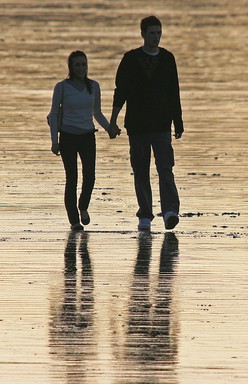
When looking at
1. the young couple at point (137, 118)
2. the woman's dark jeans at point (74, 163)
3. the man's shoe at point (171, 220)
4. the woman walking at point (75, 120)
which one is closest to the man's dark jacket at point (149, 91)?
the young couple at point (137, 118)

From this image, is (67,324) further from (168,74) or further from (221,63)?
(221,63)

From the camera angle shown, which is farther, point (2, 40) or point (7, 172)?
point (2, 40)

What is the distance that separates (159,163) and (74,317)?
4.67 metres

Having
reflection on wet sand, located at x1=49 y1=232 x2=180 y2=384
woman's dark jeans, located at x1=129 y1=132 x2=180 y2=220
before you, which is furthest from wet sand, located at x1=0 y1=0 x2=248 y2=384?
woman's dark jeans, located at x1=129 y1=132 x2=180 y2=220

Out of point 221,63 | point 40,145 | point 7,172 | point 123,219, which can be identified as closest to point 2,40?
point 221,63

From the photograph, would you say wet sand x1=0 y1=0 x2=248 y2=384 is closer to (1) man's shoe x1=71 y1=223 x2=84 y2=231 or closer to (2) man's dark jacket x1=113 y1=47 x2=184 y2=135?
(1) man's shoe x1=71 y1=223 x2=84 y2=231

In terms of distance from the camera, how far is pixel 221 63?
125ft

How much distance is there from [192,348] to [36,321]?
1.16 metres

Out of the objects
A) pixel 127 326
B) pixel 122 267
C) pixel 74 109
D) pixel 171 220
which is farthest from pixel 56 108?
pixel 127 326

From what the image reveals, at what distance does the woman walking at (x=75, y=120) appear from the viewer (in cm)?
1470

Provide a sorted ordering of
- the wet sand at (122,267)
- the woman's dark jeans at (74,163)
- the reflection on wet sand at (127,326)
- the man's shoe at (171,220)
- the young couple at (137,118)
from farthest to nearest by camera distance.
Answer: the woman's dark jeans at (74,163)
the young couple at (137,118)
the man's shoe at (171,220)
the wet sand at (122,267)
the reflection on wet sand at (127,326)

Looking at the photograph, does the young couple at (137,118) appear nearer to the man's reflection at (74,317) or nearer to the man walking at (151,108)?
the man walking at (151,108)

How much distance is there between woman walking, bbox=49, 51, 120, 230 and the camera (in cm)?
1470

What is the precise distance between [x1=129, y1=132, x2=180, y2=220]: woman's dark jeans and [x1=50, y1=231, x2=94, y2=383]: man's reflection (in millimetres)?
1482
